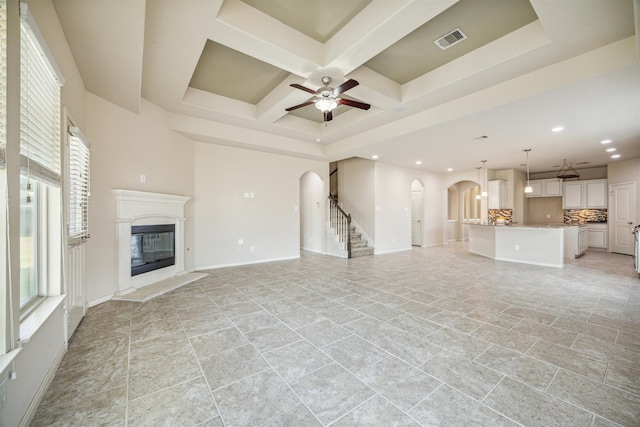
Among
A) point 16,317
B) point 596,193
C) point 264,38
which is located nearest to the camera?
point 16,317

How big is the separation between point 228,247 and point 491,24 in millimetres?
5868

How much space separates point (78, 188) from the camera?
9.65ft

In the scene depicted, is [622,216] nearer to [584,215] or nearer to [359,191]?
[584,215]

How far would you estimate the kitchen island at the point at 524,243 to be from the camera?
5.75m

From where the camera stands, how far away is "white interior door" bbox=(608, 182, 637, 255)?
7.49m

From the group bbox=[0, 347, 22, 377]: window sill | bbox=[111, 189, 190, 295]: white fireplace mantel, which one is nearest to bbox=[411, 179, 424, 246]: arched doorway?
bbox=[111, 189, 190, 295]: white fireplace mantel

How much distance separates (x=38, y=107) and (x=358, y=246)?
270 inches

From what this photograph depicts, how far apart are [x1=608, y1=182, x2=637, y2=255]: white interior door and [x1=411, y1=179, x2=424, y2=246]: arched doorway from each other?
556 cm

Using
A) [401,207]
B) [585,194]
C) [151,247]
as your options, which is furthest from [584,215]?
[151,247]

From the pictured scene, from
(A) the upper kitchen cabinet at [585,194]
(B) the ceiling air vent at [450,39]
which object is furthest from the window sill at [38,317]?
(A) the upper kitchen cabinet at [585,194]

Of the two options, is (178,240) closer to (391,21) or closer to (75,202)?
(75,202)

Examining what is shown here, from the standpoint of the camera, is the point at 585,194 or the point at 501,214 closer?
the point at 585,194

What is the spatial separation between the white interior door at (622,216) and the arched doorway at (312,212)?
29.6 ft

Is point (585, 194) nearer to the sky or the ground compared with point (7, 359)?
nearer to the sky
